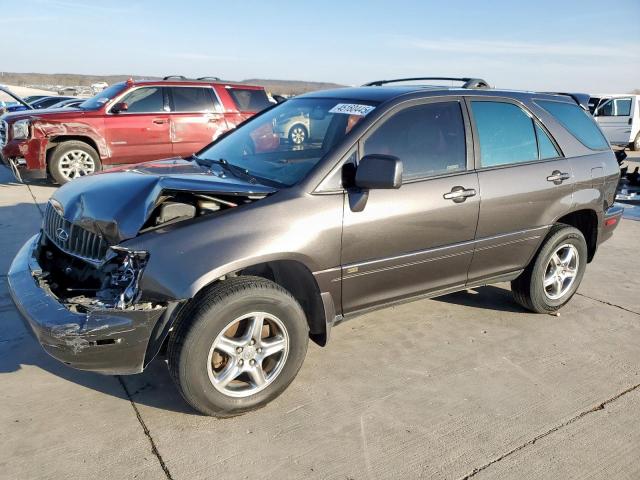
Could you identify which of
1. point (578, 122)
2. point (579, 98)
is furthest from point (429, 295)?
point (579, 98)

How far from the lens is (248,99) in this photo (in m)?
9.92

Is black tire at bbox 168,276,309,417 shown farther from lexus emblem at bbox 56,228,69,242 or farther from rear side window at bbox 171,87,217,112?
rear side window at bbox 171,87,217,112

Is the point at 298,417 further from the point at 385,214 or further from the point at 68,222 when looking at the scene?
the point at 68,222

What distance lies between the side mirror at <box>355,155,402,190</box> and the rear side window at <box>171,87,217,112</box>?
708 centimetres

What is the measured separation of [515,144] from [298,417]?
255cm

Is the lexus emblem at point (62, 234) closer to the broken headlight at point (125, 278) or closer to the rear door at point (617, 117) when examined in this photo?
the broken headlight at point (125, 278)

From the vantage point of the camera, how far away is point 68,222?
3.12 metres

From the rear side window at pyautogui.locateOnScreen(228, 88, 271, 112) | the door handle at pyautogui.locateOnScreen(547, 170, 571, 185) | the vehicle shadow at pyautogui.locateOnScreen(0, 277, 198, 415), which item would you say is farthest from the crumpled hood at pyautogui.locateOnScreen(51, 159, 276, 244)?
the rear side window at pyautogui.locateOnScreen(228, 88, 271, 112)

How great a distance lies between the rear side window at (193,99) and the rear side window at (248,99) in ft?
1.52

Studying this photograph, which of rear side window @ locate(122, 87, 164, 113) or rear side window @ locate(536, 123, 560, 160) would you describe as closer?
rear side window @ locate(536, 123, 560, 160)

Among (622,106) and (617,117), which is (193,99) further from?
(622,106)

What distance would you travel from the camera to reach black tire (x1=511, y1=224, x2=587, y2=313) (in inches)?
165

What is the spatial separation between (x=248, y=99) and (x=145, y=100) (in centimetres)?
185

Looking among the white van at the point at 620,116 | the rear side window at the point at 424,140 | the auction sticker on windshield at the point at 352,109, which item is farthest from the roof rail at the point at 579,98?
the white van at the point at 620,116
